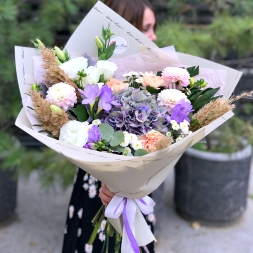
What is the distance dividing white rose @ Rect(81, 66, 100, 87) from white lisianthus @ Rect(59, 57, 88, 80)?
2 centimetres

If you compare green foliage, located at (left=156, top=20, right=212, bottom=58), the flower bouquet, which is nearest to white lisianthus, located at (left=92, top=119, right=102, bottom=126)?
the flower bouquet

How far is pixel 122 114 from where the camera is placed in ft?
4.00

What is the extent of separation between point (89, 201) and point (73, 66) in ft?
2.37

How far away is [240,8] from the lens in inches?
112

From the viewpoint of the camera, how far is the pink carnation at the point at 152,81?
4.27 ft

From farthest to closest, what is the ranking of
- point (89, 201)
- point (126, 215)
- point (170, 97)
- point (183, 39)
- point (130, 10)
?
point (183, 39) < point (130, 10) < point (89, 201) < point (126, 215) < point (170, 97)

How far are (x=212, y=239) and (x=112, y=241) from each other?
1341 millimetres

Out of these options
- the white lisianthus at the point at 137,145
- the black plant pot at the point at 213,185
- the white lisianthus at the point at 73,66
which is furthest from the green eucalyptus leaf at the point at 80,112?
the black plant pot at the point at 213,185

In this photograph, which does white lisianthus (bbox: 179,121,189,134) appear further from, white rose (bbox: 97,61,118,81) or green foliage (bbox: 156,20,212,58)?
green foliage (bbox: 156,20,212,58)

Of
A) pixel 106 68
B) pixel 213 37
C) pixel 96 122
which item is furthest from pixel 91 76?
pixel 213 37

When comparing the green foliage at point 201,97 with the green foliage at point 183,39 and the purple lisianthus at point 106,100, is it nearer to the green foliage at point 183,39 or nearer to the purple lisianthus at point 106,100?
the purple lisianthus at point 106,100

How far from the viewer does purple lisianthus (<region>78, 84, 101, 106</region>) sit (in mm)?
1208

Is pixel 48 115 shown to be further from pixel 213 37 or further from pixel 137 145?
pixel 213 37

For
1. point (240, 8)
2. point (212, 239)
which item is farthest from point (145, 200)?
point (240, 8)
